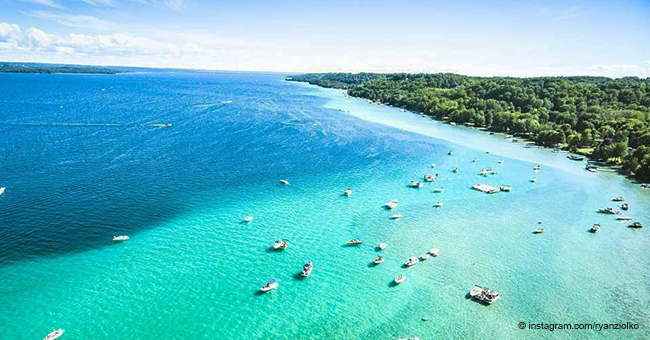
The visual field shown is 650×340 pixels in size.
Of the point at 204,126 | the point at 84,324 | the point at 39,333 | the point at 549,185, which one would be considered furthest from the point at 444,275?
the point at 204,126

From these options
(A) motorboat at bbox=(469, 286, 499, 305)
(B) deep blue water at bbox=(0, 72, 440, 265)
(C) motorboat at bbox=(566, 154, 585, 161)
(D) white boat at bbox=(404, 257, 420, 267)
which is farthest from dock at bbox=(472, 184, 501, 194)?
(C) motorboat at bbox=(566, 154, 585, 161)

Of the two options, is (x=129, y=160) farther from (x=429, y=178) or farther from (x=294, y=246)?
(x=429, y=178)

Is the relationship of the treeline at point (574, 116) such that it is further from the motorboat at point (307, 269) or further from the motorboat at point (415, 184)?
the motorboat at point (307, 269)

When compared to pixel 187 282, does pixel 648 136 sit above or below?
above

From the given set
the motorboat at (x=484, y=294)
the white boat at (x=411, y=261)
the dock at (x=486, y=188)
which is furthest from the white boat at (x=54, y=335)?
the dock at (x=486, y=188)

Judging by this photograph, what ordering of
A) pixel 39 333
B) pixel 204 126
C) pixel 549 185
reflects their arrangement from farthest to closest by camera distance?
pixel 204 126
pixel 549 185
pixel 39 333

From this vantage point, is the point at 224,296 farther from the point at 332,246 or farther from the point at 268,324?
the point at 332,246
